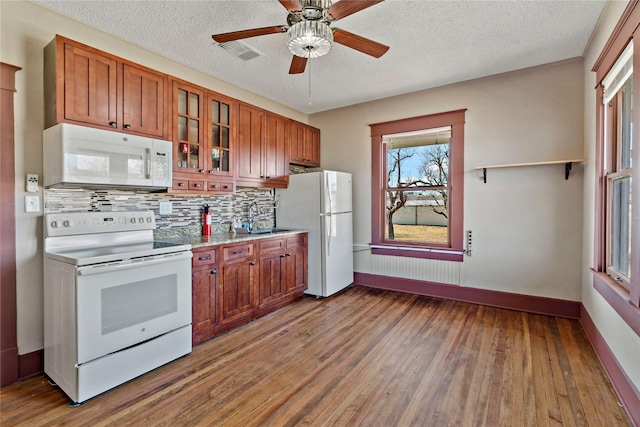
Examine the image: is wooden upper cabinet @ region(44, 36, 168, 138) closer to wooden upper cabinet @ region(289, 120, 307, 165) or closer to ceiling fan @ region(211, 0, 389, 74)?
ceiling fan @ region(211, 0, 389, 74)

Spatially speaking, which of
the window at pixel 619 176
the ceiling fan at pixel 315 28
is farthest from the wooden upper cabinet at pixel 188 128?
the window at pixel 619 176

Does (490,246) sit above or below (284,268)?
above

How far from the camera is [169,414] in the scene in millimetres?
1817

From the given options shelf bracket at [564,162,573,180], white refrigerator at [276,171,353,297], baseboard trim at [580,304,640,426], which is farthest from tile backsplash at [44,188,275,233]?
baseboard trim at [580,304,640,426]

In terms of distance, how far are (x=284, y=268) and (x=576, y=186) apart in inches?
126

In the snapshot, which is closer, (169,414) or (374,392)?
(169,414)

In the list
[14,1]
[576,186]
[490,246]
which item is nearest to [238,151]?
[14,1]

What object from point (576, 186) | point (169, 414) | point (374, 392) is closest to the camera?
point (169, 414)

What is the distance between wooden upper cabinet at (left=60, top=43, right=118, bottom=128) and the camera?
217cm

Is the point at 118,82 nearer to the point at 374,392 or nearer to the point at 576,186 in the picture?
the point at 374,392

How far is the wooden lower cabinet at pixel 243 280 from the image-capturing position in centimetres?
272

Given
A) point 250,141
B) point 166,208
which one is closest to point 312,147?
point 250,141

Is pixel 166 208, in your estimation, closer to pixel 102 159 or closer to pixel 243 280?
pixel 102 159

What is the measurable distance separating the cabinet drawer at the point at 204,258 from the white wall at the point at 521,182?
2.60 metres
